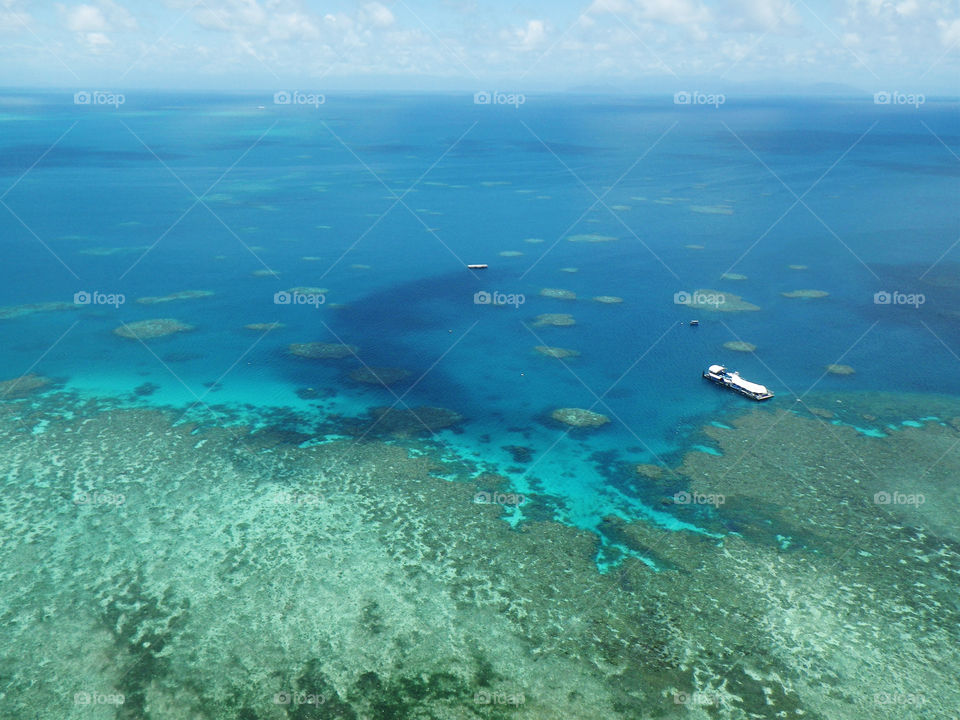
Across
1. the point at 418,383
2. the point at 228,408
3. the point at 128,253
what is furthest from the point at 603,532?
the point at 128,253

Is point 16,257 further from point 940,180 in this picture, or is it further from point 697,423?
point 940,180
